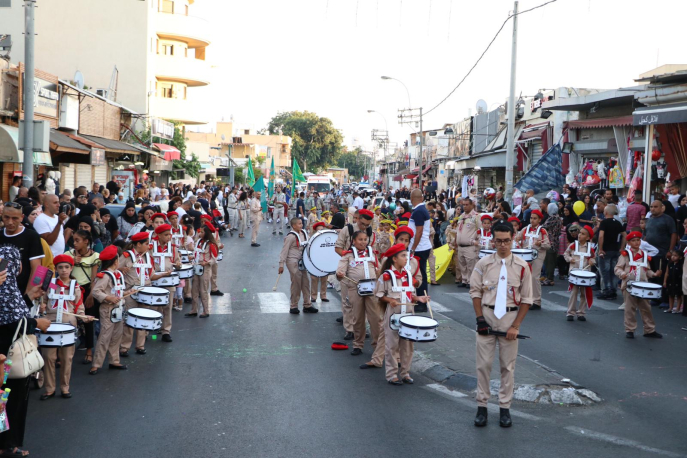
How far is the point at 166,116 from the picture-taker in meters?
48.3

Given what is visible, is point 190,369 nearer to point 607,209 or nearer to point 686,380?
point 686,380

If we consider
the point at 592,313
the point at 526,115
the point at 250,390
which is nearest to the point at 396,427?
the point at 250,390

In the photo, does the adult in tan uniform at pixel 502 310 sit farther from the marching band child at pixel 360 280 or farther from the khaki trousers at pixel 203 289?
the khaki trousers at pixel 203 289

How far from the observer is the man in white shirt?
9.96 m

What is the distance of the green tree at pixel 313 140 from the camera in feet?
306

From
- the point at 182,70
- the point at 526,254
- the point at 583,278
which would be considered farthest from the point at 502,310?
the point at 182,70

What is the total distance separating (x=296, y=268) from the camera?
13.3 m

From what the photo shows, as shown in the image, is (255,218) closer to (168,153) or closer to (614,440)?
(168,153)

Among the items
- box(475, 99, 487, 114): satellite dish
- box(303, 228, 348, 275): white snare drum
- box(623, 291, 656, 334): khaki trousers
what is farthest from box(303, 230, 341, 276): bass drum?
box(475, 99, 487, 114): satellite dish

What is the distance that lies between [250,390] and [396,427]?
1.99 metres

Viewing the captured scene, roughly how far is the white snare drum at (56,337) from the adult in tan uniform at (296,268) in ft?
20.1

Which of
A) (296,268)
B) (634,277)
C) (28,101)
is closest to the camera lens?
(634,277)

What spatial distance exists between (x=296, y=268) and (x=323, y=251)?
811 mm

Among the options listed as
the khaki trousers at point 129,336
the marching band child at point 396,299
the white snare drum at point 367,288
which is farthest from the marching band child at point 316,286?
the marching band child at point 396,299
